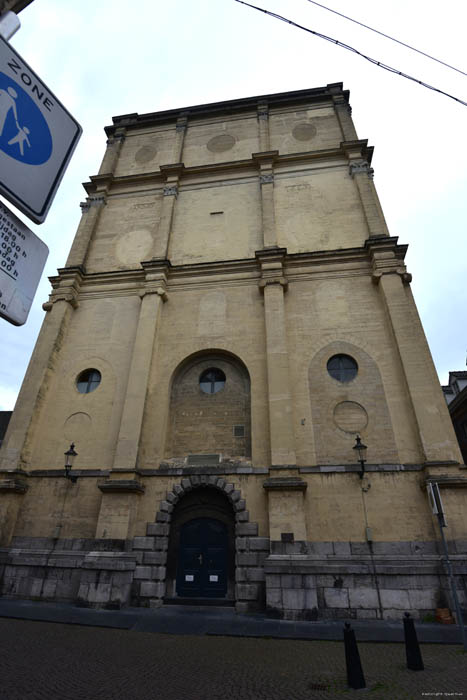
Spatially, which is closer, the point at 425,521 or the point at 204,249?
the point at 425,521

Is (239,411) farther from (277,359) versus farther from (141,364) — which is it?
(141,364)

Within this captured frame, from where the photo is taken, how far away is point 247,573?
11086 mm

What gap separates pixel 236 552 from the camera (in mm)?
11516

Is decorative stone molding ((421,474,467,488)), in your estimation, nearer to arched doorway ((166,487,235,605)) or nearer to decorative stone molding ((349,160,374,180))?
arched doorway ((166,487,235,605))

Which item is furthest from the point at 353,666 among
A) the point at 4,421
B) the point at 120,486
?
the point at 4,421

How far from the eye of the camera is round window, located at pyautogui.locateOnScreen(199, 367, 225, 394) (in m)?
14.8

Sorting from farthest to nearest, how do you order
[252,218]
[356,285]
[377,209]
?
[252,218], [377,209], [356,285]

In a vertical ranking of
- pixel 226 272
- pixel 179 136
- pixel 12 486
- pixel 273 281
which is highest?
pixel 179 136

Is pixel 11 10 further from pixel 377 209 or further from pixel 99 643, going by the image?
pixel 377 209

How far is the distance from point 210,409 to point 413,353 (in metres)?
7.84

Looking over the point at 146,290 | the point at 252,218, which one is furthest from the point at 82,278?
the point at 252,218

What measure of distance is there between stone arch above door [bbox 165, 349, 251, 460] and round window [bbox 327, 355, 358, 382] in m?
3.30

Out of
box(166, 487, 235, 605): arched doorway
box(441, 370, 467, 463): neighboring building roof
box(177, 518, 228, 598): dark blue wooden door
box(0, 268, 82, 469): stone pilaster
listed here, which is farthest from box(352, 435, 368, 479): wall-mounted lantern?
box(441, 370, 467, 463): neighboring building roof

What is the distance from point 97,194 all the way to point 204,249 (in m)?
8.00
